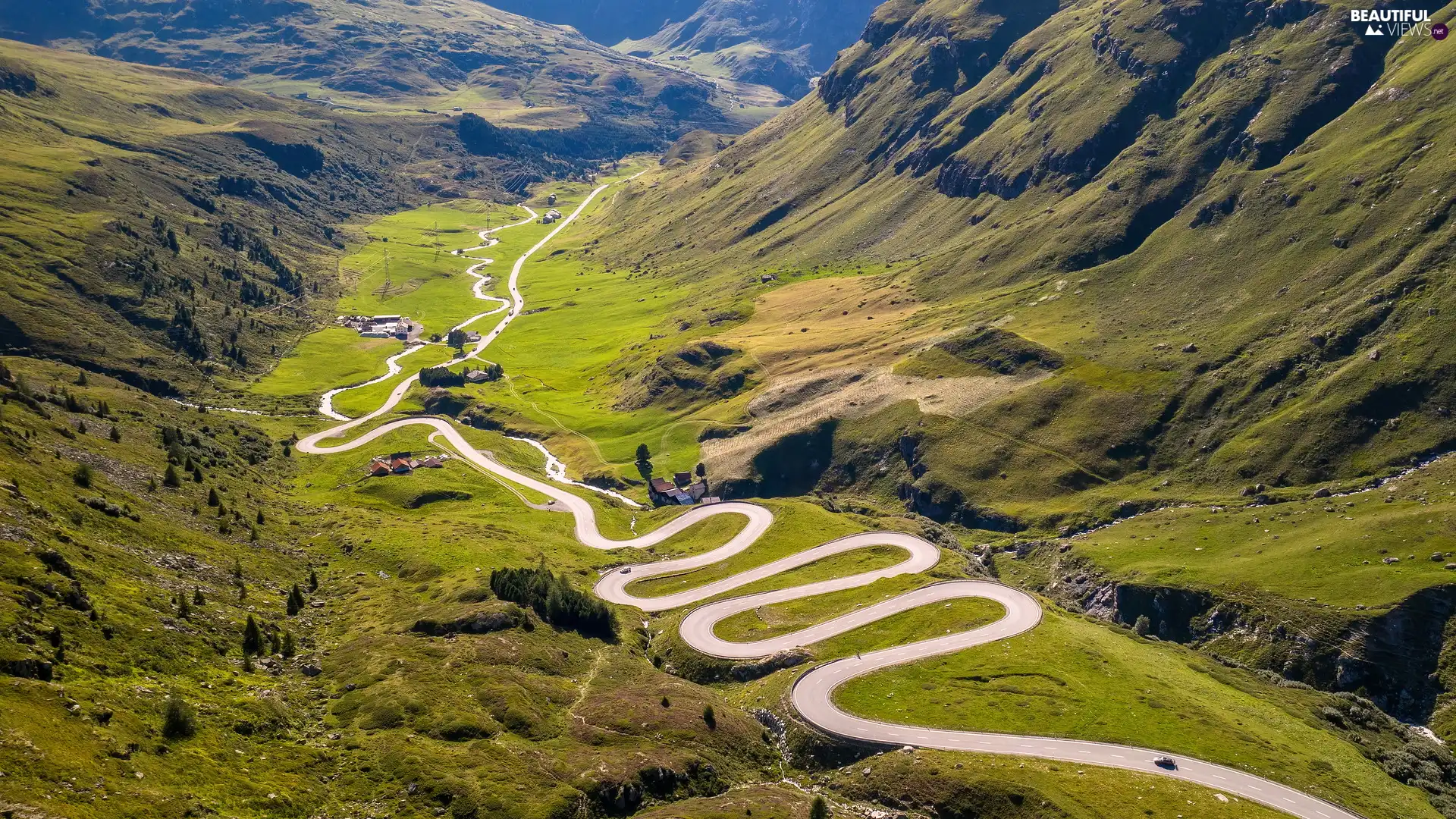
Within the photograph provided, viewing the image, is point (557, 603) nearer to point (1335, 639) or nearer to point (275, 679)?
point (275, 679)

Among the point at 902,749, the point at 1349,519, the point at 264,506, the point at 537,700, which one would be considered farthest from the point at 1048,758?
the point at 264,506

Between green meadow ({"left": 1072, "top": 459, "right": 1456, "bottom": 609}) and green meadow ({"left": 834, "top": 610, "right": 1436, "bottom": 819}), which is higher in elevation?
green meadow ({"left": 1072, "top": 459, "right": 1456, "bottom": 609})

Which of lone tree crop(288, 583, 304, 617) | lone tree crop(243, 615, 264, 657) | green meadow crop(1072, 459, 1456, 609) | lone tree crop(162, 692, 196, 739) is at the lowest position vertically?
lone tree crop(288, 583, 304, 617)

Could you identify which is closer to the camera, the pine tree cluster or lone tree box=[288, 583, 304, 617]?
lone tree box=[288, 583, 304, 617]

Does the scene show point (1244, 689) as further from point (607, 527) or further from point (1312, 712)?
point (607, 527)

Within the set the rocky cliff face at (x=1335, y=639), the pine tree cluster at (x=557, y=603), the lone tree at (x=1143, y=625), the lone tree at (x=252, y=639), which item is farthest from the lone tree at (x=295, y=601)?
the rocky cliff face at (x=1335, y=639)

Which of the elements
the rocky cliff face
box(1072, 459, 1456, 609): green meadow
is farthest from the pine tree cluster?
box(1072, 459, 1456, 609): green meadow

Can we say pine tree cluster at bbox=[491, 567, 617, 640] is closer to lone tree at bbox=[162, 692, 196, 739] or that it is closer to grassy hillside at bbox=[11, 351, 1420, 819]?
grassy hillside at bbox=[11, 351, 1420, 819]


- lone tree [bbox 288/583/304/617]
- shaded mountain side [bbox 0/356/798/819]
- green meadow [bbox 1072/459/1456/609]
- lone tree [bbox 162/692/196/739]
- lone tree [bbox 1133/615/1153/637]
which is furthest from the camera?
lone tree [bbox 1133/615/1153/637]
